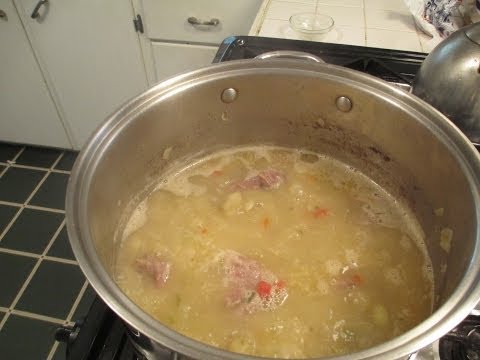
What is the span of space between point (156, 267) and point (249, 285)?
211 mm

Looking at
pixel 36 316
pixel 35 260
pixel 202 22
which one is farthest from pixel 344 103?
pixel 35 260

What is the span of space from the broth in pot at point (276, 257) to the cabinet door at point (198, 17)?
2.32 feet

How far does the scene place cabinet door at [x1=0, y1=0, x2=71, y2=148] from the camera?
1.95 metres

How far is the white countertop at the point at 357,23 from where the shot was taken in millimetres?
1343

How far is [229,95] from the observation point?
107cm

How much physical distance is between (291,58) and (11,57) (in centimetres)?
159

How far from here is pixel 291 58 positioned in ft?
3.58

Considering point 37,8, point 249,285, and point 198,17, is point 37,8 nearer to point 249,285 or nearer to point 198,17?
point 198,17

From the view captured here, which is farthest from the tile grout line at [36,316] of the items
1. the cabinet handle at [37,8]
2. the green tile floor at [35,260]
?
the cabinet handle at [37,8]

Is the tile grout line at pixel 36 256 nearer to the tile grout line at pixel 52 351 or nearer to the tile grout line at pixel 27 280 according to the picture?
the tile grout line at pixel 27 280

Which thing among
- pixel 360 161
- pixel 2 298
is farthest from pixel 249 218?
pixel 2 298

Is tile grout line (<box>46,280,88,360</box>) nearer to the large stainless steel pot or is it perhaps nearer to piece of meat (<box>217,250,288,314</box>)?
the large stainless steel pot

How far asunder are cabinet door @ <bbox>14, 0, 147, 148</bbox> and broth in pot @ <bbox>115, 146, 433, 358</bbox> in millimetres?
834

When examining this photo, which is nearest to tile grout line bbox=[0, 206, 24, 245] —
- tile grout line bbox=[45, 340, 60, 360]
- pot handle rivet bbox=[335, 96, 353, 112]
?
tile grout line bbox=[45, 340, 60, 360]
